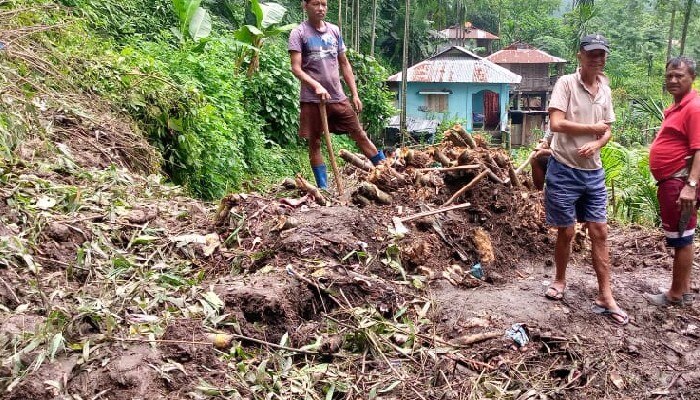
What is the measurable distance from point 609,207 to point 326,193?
4.80 m

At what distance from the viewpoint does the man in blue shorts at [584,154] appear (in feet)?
12.4

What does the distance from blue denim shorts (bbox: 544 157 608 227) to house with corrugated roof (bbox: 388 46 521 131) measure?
83.8 ft

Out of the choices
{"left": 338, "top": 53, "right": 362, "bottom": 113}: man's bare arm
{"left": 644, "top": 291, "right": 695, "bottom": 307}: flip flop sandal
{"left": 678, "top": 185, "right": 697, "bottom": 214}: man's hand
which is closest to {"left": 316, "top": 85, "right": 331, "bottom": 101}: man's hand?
{"left": 338, "top": 53, "right": 362, "bottom": 113}: man's bare arm

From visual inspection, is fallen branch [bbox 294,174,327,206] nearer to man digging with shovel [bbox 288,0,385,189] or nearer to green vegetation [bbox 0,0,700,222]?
man digging with shovel [bbox 288,0,385,189]

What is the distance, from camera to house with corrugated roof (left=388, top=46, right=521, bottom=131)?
1161 inches

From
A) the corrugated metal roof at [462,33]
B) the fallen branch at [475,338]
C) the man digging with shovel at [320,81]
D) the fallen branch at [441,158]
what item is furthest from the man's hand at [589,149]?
the corrugated metal roof at [462,33]

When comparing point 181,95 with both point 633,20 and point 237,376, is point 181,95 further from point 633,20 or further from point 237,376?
point 633,20

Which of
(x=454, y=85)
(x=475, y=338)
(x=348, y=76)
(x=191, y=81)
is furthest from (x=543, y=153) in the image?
(x=454, y=85)

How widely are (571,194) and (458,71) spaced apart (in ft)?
88.9

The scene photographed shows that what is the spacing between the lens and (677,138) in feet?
13.2

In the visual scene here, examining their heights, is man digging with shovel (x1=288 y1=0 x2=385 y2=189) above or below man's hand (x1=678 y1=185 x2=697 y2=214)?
above

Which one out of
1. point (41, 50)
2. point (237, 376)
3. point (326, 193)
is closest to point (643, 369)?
point (237, 376)

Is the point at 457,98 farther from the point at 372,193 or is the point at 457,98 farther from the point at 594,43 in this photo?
Answer: the point at 594,43

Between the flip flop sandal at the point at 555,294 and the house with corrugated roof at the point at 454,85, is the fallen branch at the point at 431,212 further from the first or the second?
the house with corrugated roof at the point at 454,85
